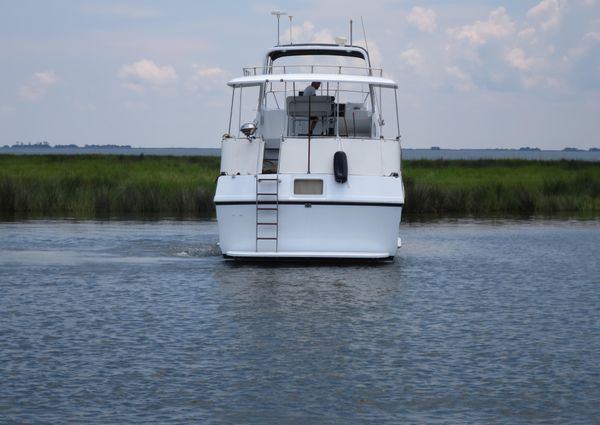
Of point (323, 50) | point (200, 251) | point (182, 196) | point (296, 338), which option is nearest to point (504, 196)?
point (182, 196)

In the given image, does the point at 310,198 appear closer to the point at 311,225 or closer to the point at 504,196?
the point at 311,225

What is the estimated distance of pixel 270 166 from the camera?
2334cm

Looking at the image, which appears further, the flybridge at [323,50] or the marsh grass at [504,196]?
the marsh grass at [504,196]

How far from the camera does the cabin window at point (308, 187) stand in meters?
21.5

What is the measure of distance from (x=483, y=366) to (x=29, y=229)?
19.3 metres

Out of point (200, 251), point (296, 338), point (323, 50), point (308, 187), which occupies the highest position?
point (323, 50)

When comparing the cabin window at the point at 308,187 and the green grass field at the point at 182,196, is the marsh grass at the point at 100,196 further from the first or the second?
the cabin window at the point at 308,187

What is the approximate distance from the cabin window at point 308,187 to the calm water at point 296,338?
1.48 metres


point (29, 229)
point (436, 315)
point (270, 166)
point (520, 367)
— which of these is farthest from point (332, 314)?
point (29, 229)

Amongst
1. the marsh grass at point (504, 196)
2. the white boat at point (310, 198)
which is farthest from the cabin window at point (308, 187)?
the marsh grass at point (504, 196)

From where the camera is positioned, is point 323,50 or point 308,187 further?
point 323,50

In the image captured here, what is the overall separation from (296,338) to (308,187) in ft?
24.0

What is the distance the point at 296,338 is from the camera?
47.5 feet

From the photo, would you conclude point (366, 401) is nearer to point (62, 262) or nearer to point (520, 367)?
point (520, 367)
